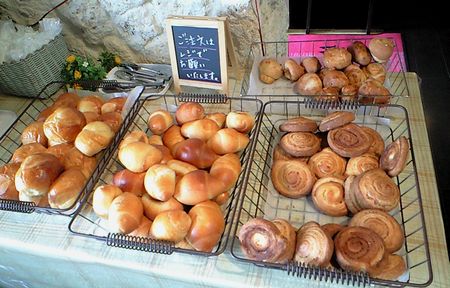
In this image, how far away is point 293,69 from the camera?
1.36 m

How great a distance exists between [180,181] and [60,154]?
382 millimetres

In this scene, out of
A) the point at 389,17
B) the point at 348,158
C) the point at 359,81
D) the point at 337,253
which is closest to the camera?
the point at 337,253

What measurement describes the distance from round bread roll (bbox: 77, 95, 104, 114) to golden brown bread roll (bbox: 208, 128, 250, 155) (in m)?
0.43

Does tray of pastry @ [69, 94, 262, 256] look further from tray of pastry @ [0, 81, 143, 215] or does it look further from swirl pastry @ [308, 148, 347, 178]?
swirl pastry @ [308, 148, 347, 178]

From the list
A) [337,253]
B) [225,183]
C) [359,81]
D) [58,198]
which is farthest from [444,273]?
[58,198]

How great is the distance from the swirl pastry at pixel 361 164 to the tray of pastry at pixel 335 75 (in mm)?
232

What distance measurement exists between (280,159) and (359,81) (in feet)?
1.38

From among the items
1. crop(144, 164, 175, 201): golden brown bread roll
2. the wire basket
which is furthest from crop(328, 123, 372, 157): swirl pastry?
the wire basket

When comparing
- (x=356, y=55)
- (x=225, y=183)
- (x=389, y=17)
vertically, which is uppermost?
(x=356, y=55)

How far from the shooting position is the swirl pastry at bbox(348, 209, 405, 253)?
0.86 metres

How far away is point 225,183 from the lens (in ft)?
3.22

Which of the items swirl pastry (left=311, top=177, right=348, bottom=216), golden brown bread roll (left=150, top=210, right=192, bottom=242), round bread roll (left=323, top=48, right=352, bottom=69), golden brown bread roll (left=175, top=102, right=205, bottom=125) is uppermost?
round bread roll (left=323, top=48, right=352, bottom=69)

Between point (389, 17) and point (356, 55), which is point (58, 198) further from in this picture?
point (389, 17)

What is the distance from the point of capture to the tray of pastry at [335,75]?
1.24 meters
